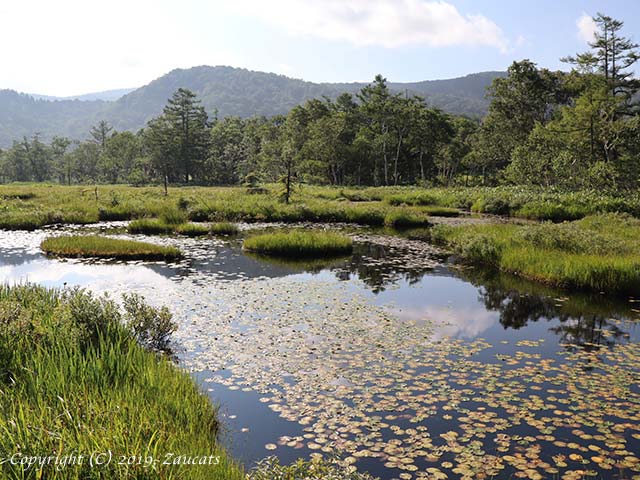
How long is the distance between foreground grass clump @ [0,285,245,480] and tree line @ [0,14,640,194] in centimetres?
2919

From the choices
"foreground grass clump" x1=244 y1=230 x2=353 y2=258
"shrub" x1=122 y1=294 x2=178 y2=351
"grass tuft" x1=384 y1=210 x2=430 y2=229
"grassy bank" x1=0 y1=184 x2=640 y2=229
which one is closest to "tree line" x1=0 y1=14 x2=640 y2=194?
"grassy bank" x1=0 y1=184 x2=640 y2=229

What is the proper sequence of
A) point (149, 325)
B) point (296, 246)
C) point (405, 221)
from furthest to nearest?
1. point (405, 221)
2. point (296, 246)
3. point (149, 325)

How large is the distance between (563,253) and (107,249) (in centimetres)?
1754

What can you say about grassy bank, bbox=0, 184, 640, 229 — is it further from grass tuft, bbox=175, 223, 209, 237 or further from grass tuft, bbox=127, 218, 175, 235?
grass tuft, bbox=175, 223, 209, 237

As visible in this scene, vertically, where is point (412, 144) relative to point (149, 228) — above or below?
above

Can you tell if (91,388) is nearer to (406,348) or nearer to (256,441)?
(256,441)

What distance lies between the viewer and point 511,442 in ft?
19.9

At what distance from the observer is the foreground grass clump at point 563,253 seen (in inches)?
571

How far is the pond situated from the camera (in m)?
5.91

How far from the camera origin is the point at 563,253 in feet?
54.9

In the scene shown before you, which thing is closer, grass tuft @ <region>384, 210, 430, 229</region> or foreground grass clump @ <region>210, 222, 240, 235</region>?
foreground grass clump @ <region>210, 222, 240, 235</region>

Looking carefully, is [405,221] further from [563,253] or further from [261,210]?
[563,253]

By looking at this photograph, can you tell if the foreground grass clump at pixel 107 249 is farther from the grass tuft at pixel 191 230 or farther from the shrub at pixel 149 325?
the shrub at pixel 149 325

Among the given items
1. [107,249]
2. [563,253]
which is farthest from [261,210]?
[563,253]
